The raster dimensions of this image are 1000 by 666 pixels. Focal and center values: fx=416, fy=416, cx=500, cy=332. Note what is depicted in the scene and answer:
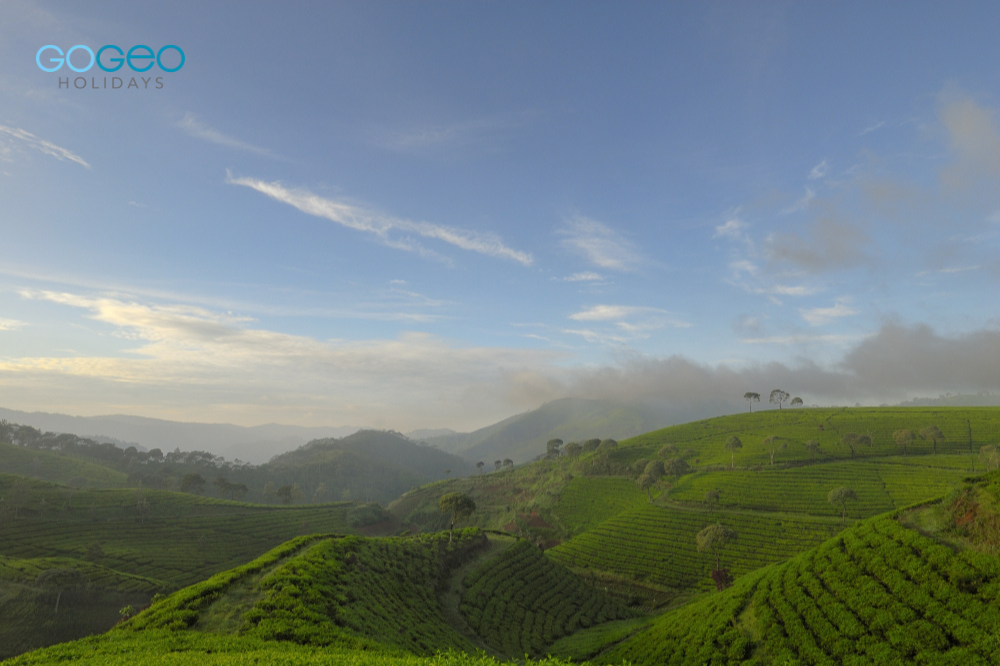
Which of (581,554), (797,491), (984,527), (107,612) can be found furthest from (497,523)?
(984,527)

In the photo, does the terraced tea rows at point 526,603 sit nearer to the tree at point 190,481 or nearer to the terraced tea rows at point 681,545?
the terraced tea rows at point 681,545

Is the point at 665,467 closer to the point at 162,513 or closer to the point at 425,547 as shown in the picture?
the point at 425,547

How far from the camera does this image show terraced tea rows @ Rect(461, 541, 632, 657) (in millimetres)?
50000

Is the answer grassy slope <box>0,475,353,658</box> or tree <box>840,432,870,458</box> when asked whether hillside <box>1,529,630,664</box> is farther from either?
tree <box>840,432,870,458</box>

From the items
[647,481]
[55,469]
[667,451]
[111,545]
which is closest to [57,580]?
[111,545]

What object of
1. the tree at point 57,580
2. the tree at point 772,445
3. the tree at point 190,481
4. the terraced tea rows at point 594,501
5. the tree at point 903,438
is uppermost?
the tree at point 903,438

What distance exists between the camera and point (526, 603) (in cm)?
5997

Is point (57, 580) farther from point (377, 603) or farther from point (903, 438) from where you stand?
point (903, 438)

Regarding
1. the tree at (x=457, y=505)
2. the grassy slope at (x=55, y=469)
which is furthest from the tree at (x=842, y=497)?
the grassy slope at (x=55, y=469)

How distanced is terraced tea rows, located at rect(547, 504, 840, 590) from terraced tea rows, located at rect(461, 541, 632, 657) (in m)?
26.3

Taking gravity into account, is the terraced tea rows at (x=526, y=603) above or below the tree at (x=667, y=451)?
below

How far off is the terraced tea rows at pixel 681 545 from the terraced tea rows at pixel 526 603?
1037 inches

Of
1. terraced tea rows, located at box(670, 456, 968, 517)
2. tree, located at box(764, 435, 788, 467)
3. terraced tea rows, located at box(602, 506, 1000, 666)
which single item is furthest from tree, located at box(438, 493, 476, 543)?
tree, located at box(764, 435, 788, 467)

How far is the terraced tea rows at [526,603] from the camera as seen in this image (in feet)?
A: 164
